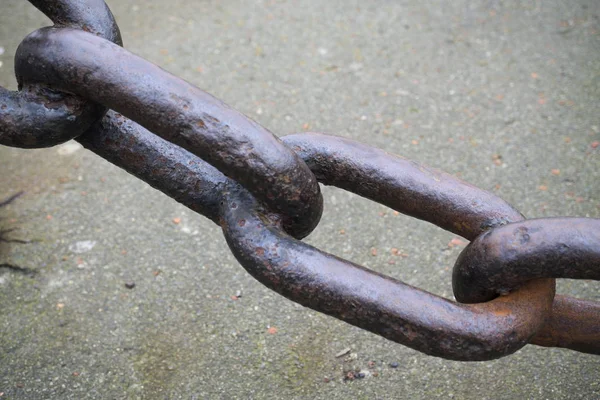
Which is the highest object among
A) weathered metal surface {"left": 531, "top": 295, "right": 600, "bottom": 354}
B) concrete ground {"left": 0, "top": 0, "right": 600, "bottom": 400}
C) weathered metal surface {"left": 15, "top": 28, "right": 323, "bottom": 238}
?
weathered metal surface {"left": 15, "top": 28, "right": 323, "bottom": 238}

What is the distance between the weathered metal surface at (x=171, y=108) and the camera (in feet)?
3.84

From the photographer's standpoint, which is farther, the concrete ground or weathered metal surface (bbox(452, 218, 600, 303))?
the concrete ground

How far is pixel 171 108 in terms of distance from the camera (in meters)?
1.17

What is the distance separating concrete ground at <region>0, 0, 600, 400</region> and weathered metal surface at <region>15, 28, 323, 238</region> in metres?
1.05

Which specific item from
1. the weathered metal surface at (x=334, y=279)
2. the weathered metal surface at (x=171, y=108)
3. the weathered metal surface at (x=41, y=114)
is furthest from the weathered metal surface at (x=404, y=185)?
the weathered metal surface at (x=41, y=114)

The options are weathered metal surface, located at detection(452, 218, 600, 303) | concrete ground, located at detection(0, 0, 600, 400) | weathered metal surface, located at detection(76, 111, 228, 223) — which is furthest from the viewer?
concrete ground, located at detection(0, 0, 600, 400)

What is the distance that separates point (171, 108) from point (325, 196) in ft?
5.38

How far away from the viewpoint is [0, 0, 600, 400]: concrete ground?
210 cm

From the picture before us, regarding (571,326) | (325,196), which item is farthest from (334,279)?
(325,196)

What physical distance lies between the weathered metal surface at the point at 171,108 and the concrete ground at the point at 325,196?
105cm

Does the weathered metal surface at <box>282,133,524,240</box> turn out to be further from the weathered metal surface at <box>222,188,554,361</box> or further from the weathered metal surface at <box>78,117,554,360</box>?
the weathered metal surface at <box>222,188,554,361</box>

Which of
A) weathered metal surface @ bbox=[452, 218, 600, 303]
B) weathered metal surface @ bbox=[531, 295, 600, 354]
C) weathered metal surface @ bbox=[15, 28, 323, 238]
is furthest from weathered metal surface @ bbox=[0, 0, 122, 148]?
weathered metal surface @ bbox=[531, 295, 600, 354]

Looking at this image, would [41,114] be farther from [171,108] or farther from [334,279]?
[334,279]

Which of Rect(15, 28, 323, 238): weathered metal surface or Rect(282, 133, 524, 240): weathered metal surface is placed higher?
Rect(15, 28, 323, 238): weathered metal surface
